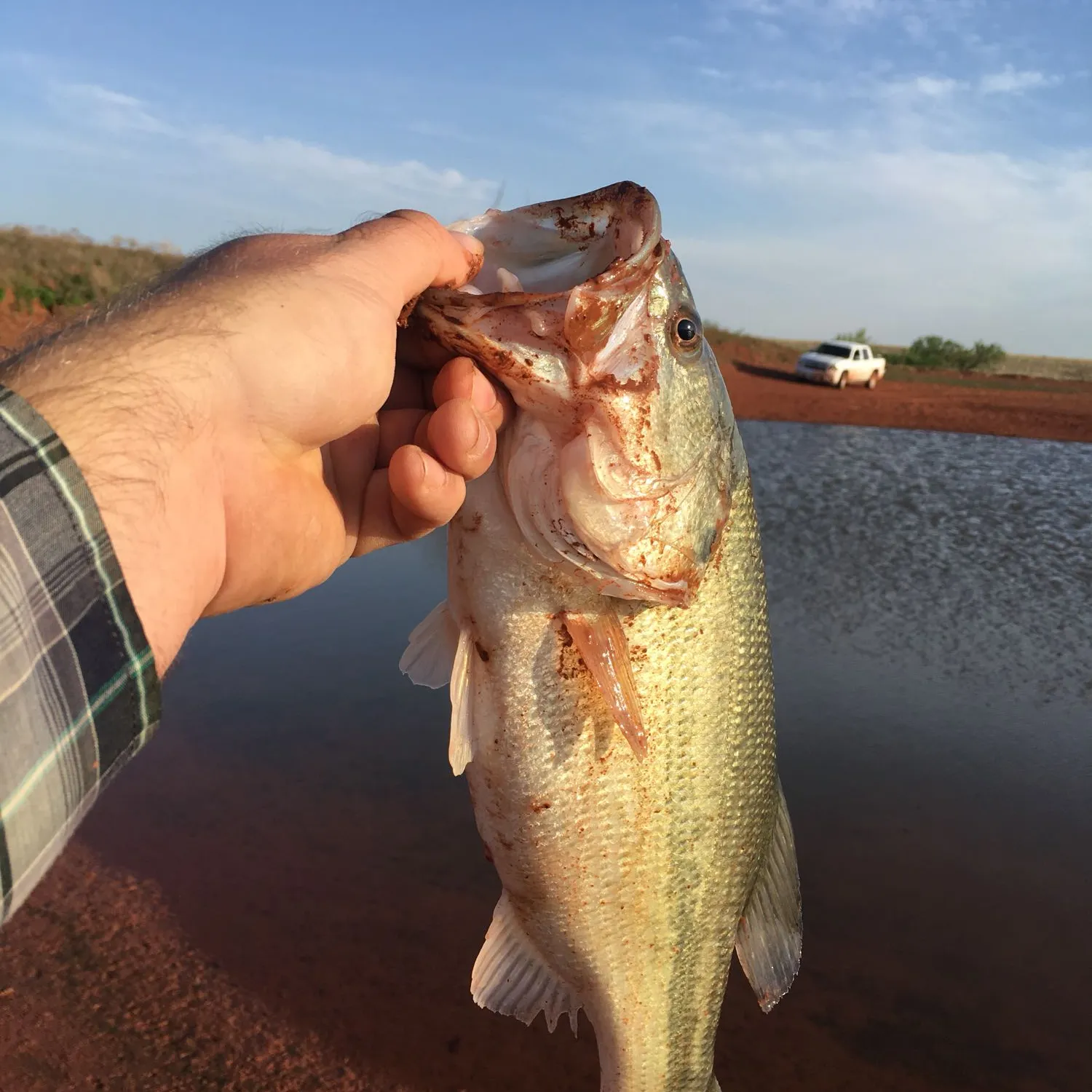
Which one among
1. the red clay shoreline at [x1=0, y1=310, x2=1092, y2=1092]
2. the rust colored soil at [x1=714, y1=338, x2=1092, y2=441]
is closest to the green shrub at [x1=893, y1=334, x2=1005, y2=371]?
the rust colored soil at [x1=714, y1=338, x2=1092, y2=441]

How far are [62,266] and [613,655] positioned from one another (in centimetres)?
2307

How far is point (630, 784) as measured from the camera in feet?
7.39

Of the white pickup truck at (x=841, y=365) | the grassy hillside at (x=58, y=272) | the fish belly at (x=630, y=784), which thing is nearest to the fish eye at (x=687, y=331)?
the fish belly at (x=630, y=784)

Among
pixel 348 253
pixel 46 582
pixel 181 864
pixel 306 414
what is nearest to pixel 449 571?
pixel 306 414

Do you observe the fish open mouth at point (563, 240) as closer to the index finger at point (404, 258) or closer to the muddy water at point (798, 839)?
the index finger at point (404, 258)

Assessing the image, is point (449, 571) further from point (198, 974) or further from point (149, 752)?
point (149, 752)

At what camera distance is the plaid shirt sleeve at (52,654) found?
121cm

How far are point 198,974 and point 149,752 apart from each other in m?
1.78

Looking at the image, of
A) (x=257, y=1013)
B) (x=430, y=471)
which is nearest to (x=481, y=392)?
(x=430, y=471)

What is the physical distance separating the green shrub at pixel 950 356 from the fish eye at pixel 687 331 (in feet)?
140

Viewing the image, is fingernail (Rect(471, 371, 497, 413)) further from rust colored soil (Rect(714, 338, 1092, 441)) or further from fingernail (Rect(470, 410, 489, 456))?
rust colored soil (Rect(714, 338, 1092, 441))

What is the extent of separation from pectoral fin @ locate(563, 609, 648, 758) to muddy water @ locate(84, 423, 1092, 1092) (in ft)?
6.88

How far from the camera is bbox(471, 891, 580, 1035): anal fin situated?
96.5 inches

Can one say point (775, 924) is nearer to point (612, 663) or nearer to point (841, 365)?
point (612, 663)
